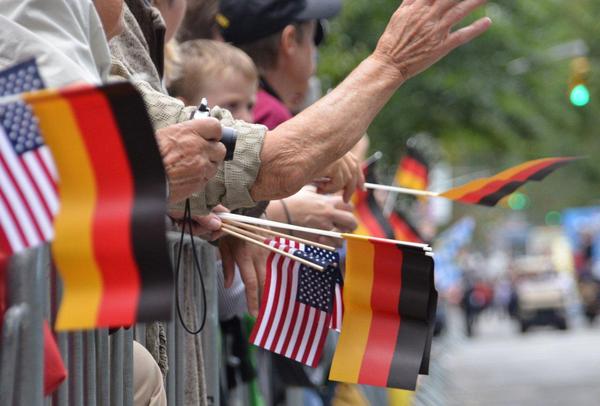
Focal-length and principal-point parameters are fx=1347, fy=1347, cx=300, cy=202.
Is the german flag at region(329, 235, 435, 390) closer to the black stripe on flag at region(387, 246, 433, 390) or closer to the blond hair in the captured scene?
the black stripe on flag at region(387, 246, 433, 390)

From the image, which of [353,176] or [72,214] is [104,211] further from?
[353,176]

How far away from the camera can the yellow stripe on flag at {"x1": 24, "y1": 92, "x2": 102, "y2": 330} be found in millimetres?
2102

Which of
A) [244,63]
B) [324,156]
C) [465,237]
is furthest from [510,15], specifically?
[324,156]

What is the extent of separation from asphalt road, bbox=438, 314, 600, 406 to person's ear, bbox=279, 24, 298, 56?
652cm

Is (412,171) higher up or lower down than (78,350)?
lower down

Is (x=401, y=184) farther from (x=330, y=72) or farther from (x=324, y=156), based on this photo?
(x=330, y=72)

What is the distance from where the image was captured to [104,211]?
215 centimetres

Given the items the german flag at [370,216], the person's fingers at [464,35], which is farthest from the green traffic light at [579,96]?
the person's fingers at [464,35]

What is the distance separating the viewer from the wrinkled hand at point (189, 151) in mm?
2910

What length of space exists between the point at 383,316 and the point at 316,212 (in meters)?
1.19

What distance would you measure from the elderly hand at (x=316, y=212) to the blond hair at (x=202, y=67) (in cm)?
57

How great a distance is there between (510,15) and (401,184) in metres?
13.8

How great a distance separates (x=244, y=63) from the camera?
502 centimetres

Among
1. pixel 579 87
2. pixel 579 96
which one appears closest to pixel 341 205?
pixel 579 96
